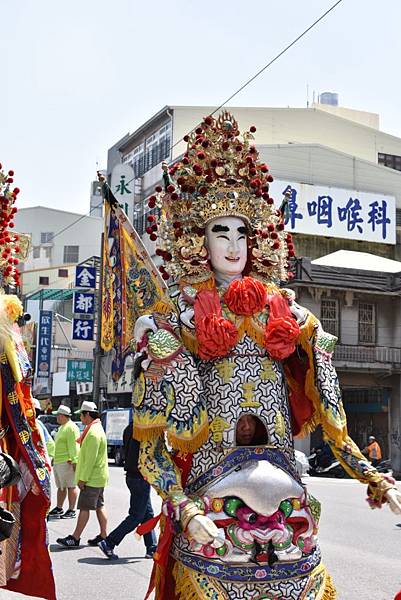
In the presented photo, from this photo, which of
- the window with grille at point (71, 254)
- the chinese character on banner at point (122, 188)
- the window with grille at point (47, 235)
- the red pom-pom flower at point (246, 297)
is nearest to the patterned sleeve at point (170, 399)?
the red pom-pom flower at point (246, 297)

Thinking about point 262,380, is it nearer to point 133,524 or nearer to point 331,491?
point 133,524

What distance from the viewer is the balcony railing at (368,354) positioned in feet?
103

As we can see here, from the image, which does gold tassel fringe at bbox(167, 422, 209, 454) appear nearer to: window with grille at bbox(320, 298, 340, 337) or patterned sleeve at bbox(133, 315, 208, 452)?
patterned sleeve at bbox(133, 315, 208, 452)

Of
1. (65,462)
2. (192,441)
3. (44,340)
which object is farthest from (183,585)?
(44,340)

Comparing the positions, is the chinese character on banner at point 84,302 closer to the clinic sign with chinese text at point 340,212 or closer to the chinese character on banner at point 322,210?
the clinic sign with chinese text at point 340,212

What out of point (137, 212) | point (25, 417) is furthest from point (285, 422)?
point (137, 212)

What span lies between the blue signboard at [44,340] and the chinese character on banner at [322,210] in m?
13.7

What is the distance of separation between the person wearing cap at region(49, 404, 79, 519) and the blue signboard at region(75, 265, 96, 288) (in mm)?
23134

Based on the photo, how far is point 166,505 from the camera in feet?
12.8

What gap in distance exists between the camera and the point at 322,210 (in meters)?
34.5

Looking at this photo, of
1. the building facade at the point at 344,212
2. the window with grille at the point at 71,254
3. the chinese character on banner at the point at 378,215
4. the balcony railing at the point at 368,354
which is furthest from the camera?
the window with grille at the point at 71,254

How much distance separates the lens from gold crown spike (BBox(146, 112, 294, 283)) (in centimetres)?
455

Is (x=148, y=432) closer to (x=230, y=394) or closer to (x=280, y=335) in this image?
(x=230, y=394)

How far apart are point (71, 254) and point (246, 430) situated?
51.3 m
